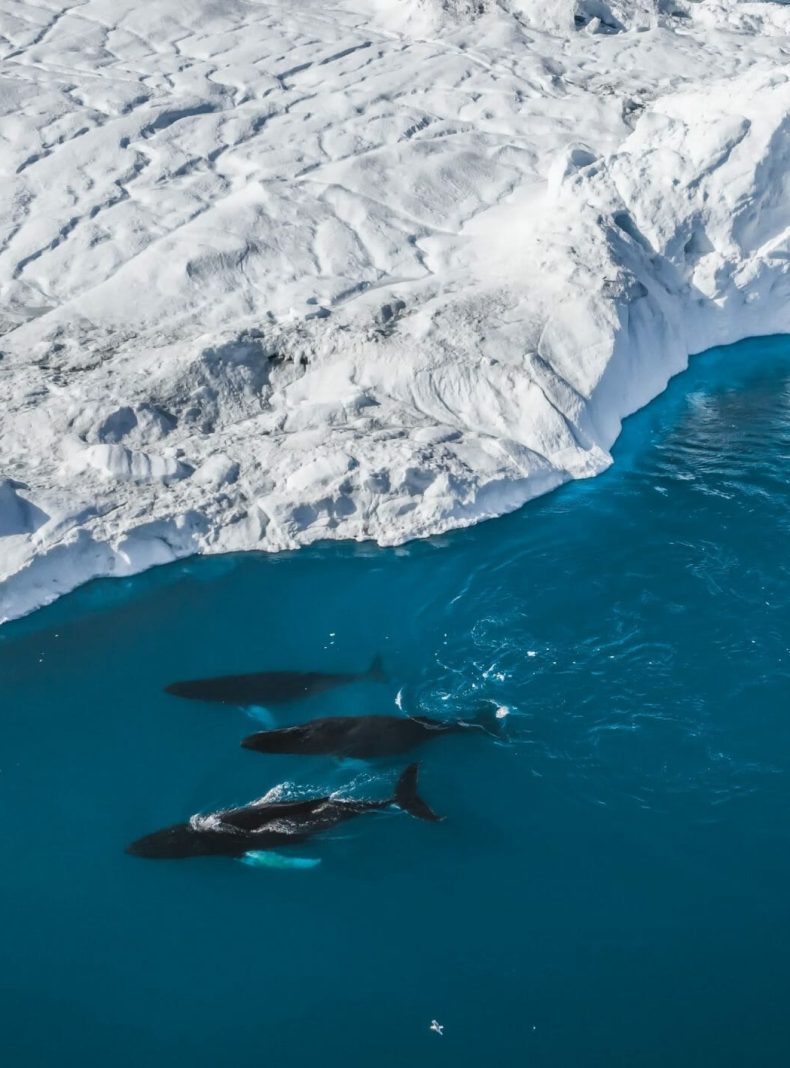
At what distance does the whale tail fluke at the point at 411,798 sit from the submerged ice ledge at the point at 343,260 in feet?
12.5

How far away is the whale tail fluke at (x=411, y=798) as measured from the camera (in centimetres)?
911

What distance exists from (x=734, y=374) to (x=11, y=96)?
13.3 m

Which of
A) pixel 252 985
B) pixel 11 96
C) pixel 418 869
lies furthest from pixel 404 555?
pixel 11 96

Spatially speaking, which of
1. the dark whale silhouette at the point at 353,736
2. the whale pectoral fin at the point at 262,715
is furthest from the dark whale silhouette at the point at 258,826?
the whale pectoral fin at the point at 262,715

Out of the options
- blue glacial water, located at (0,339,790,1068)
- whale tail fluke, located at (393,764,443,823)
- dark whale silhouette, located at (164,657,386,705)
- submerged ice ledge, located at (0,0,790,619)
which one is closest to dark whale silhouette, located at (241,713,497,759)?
blue glacial water, located at (0,339,790,1068)

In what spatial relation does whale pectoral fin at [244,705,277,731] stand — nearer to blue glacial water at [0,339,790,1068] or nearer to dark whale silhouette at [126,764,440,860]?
blue glacial water at [0,339,790,1068]

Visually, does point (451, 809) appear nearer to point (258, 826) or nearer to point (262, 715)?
point (258, 826)

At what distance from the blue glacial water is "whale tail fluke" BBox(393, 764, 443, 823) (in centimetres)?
9

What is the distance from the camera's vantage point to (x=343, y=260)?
53.0 feet

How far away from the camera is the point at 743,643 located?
35.0 feet

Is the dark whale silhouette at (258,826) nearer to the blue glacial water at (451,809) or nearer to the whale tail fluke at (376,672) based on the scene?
the blue glacial water at (451,809)

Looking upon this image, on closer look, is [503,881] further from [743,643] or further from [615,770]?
[743,643]

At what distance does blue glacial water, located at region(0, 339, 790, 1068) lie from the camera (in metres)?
7.70

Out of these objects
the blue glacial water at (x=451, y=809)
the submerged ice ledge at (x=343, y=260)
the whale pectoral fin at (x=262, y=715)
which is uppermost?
the submerged ice ledge at (x=343, y=260)
